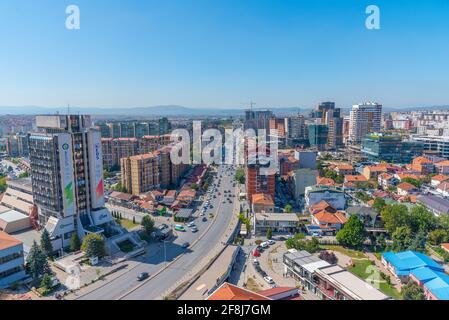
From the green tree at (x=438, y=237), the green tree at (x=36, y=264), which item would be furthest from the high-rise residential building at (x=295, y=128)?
the green tree at (x=36, y=264)

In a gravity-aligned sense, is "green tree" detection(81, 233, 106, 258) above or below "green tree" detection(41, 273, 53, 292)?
above

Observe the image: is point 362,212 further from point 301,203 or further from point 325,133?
point 325,133

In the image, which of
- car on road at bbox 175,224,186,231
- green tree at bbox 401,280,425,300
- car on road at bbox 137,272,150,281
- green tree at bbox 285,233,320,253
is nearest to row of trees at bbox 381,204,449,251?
green tree at bbox 285,233,320,253

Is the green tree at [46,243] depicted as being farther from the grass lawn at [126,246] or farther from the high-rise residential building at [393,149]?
the high-rise residential building at [393,149]

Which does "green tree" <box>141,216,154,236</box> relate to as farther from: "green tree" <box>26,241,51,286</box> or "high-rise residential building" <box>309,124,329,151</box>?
"high-rise residential building" <box>309,124,329,151</box>
